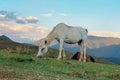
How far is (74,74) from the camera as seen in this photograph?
77.8 feet

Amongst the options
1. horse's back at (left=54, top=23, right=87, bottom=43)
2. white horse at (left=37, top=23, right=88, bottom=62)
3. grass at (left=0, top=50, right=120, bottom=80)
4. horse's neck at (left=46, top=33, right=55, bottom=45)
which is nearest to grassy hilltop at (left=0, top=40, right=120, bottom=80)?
grass at (left=0, top=50, right=120, bottom=80)

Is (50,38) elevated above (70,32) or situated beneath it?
situated beneath

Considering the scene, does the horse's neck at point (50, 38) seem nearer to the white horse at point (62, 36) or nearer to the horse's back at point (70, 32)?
the white horse at point (62, 36)

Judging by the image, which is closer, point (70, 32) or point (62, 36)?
point (62, 36)

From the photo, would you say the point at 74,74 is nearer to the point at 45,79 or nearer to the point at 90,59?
the point at 45,79

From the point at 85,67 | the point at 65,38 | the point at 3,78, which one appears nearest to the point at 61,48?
the point at 65,38

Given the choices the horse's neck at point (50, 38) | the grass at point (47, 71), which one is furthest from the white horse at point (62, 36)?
the grass at point (47, 71)

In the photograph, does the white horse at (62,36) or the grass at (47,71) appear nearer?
the grass at (47,71)

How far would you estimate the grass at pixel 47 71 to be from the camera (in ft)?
64.8

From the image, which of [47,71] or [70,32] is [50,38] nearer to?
[70,32]

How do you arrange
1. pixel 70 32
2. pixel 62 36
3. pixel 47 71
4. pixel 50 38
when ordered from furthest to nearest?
pixel 70 32
pixel 50 38
pixel 62 36
pixel 47 71

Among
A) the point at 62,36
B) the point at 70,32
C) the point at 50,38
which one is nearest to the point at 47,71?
the point at 62,36

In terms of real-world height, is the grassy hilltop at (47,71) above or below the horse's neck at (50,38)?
below

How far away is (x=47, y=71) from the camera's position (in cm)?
2362
